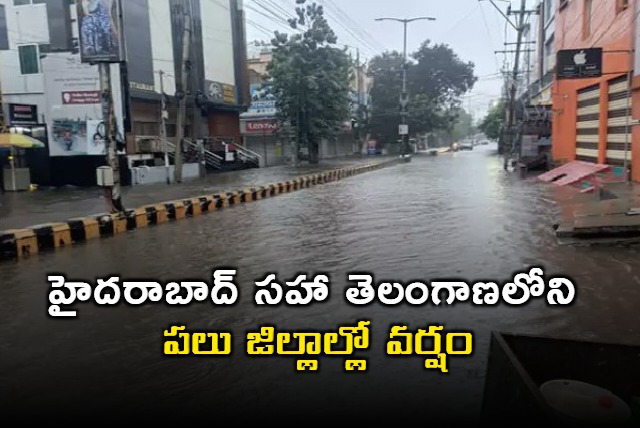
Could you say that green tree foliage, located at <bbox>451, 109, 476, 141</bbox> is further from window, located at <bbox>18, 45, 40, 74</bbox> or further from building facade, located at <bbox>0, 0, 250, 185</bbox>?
window, located at <bbox>18, 45, 40, 74</bbox>

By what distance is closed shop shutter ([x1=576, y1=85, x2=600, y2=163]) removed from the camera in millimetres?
19797

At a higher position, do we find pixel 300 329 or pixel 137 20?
pixel 137 20

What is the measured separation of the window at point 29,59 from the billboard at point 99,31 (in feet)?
42.9

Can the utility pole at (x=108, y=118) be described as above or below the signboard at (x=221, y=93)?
below

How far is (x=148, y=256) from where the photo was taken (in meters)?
8.84

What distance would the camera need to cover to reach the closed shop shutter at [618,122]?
1602cm

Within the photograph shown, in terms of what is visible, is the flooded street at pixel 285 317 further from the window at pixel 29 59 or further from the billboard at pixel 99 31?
the window at pixel 29 59

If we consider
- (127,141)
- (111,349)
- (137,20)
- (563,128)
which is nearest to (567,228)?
(111,349)

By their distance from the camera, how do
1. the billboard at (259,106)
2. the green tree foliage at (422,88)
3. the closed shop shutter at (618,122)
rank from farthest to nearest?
the green tree foliage at (422,88) < the billboard at (259,106) < the closed shop shutter at (618,122)

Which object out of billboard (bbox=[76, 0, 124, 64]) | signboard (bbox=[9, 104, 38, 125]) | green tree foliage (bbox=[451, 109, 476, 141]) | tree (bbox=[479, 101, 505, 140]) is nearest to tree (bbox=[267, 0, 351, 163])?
signboard (bbox=[9, 104, 38, 125])

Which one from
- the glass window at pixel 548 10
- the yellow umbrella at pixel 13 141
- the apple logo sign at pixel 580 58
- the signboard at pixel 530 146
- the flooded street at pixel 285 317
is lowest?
the flooded street at pixel 285 317

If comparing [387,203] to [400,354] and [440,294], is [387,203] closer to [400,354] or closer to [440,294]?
[440,294]

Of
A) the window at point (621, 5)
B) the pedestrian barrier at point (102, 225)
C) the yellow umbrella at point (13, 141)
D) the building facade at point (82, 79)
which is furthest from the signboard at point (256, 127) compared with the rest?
the window at point (621, 5)

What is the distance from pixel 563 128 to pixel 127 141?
17899 mm
